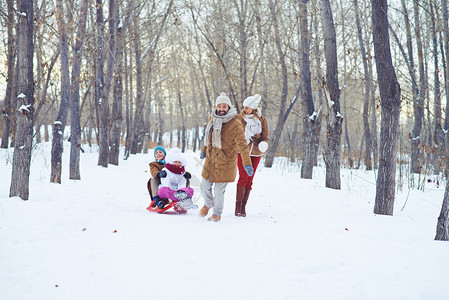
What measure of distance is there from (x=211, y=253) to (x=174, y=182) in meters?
2.05

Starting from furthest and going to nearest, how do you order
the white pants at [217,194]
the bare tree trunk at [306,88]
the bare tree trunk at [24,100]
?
1. the bare tree trunk at [306,88]
2. the white pants at [217,194]
3. the bare tree trunk at [24,100]

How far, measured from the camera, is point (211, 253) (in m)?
3.03

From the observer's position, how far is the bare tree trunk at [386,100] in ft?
14.0

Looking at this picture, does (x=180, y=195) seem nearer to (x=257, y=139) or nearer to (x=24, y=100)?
(x=257, y=139)

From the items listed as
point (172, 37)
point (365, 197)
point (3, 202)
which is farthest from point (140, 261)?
point (172, 37)

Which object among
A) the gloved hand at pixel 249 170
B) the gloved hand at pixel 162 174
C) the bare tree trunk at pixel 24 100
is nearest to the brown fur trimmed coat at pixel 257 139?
the gloved hand at pixel 249 170

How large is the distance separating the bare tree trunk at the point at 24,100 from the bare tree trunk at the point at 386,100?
176 inches

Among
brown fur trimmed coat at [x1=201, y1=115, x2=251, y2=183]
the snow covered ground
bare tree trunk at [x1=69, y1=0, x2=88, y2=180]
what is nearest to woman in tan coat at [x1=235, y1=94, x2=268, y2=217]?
brown fur trimmed coat at [x1=201, y1=115, x2=251, y2=183]

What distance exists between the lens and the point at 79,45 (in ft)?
21.5

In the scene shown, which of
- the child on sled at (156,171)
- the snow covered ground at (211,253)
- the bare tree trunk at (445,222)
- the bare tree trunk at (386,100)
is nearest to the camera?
the snow covered ground at (211,253)

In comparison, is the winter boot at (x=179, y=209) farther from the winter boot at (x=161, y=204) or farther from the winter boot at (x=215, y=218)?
the winter boot at (x=215, y=218)

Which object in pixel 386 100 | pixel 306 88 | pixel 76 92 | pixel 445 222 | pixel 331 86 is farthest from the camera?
pixel 306 88

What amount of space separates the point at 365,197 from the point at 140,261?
4972 mm

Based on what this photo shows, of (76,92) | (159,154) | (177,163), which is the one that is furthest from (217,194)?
(76,92)
